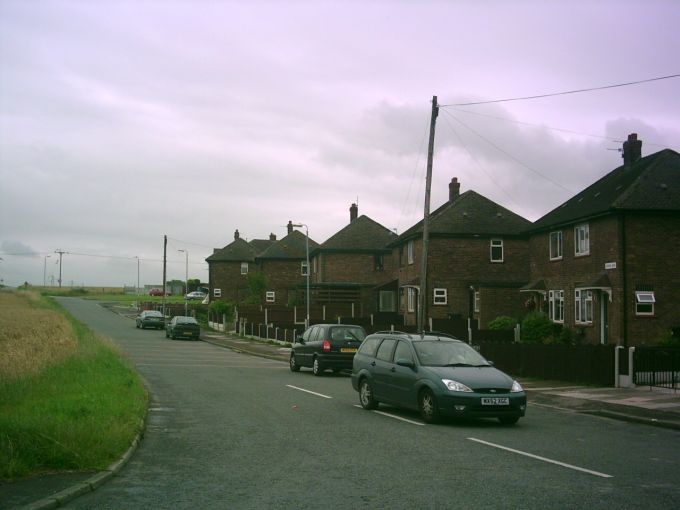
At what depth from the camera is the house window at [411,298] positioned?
4391cm

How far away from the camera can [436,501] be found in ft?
23.4

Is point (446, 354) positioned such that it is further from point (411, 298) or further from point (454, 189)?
point (454, 189)

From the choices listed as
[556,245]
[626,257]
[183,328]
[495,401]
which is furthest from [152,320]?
[495,401]

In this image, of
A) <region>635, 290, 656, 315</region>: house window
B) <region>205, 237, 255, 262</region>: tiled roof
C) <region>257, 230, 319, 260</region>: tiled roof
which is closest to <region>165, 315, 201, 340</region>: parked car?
<region>257, 230, 319, 260</region>: tiled roof

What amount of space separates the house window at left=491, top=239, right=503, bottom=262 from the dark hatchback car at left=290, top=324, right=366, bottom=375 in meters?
20.7

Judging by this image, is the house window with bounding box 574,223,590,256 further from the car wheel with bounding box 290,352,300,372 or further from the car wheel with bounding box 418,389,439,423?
the car wheel with bounding box 418,389,439,423

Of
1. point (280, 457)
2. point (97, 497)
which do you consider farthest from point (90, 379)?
point (97, 497)

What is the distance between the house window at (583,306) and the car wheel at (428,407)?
748 inches

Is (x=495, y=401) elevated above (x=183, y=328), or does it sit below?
above

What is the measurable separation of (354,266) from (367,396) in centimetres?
4542

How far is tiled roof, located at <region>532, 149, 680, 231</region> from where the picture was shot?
2811 centimetres

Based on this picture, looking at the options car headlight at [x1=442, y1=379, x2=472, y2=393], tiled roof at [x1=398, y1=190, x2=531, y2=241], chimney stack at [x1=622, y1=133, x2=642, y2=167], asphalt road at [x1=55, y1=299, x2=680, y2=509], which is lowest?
asphalt road at [x1=55, y1=299, x2=680, y2=509]

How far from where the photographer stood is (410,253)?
45.6 meters

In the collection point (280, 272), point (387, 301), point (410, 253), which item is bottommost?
point (387, 301)
